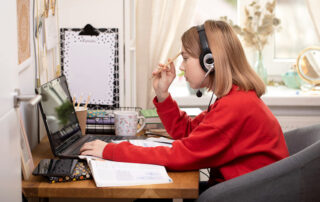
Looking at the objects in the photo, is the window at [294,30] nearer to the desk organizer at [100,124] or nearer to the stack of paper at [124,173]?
the desk organizer at [100,124]

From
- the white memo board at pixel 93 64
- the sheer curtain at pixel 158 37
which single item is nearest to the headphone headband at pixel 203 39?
the white memo board at pixel 93 64

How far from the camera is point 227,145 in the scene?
140 cm

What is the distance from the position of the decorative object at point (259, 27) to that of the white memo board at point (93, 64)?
120 centimetres

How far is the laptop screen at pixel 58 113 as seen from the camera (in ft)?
4.88

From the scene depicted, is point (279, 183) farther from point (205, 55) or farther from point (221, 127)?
point (205, 55)

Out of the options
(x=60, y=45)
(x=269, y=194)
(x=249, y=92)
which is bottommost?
(x=269, y=194)

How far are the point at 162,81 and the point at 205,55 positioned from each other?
0.32 metres

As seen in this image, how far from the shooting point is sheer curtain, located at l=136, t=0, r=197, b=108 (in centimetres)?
278

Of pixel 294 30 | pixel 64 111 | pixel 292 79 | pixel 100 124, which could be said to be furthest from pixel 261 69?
pixel 64 111

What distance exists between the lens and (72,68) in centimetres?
211

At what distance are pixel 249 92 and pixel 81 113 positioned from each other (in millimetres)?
673

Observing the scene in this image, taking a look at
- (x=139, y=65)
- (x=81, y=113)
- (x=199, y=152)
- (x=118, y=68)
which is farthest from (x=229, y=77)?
(x=139, y=65)

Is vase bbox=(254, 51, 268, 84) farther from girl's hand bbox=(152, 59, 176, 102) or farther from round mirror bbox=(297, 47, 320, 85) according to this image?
girl's hand bbox=(152, 59, 176, 102)

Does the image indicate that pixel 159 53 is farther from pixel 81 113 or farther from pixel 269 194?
pixel 269 194
